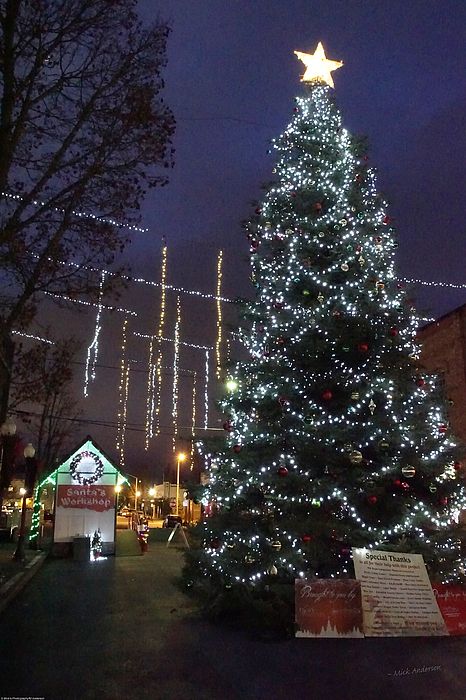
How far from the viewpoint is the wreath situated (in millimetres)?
24297

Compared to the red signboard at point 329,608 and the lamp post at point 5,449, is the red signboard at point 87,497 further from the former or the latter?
the red signboard at point 329,608

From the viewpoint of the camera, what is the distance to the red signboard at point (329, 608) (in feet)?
26.5

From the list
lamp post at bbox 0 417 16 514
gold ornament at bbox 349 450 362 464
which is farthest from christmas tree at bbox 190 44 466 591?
lamp post at bbox 0 417 16 514

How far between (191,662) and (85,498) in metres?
17.9

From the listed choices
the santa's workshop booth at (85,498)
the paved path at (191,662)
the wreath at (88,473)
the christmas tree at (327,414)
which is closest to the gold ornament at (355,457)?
the christmas tree at (327,414)

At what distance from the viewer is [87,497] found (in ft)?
79.3

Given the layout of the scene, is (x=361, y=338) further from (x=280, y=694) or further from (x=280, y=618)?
(x=280, y=694)

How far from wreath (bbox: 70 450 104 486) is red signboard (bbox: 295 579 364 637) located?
17.4 m

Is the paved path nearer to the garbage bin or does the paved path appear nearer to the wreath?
the garbage bin

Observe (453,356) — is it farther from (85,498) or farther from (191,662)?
(85,498)

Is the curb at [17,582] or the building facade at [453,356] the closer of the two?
the curb at [17,582]

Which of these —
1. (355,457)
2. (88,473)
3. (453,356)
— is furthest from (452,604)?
(88,473)

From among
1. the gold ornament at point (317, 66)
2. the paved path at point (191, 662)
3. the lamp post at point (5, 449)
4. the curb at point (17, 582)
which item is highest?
the gold ornament at point (317, 66)

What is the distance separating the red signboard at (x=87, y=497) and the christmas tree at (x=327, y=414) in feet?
49.7
